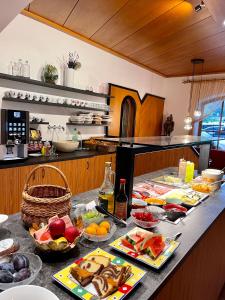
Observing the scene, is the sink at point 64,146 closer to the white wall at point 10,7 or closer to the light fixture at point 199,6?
the white wall at point 10,7

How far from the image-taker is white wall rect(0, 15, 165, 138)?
2879mm

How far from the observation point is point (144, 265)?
0.96 m

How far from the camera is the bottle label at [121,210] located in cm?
134

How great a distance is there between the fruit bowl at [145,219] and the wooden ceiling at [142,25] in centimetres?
198

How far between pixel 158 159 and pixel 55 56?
2.84m

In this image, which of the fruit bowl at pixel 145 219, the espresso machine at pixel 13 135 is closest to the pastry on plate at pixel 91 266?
the fruit bowl at pixel 145 219

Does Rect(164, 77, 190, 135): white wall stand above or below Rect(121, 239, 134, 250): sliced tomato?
above

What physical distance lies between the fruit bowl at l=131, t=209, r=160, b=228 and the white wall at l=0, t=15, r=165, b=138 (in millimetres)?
2373

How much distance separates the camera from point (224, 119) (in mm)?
5367

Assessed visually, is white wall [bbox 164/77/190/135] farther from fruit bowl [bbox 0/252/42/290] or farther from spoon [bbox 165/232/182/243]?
fruit bowl [bbox 0/252/42/290]

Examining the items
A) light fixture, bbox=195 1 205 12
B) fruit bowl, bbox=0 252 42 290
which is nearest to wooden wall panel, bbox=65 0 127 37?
light fixture, bbox=195 1 205 12

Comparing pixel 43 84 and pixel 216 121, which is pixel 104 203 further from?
pixel 216 121

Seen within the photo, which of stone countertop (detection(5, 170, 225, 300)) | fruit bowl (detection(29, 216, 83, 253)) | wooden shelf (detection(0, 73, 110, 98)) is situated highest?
wooden shelf (detection(0, 73, 110, 98))

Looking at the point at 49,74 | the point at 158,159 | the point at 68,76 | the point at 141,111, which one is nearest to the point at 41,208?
the point at 49,74
